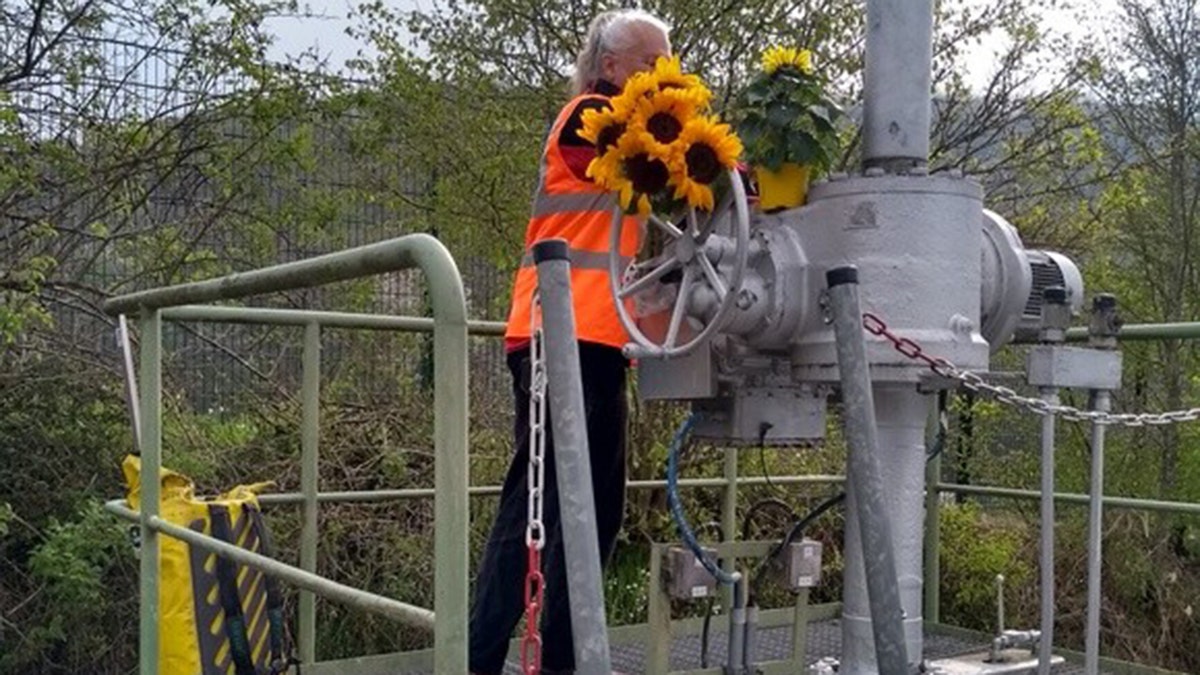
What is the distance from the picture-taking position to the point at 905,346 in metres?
2.57

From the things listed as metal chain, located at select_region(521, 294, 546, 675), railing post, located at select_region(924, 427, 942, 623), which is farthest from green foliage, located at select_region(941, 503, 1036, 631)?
metal chain, located at select_region(521, 294, 546, 675)

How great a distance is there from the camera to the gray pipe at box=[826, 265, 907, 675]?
2.32 meters

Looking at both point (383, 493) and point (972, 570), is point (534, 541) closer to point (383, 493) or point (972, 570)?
point (383, 493)

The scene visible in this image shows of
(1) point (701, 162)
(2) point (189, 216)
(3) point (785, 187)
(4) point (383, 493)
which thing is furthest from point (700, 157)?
(2) point (189, 216)

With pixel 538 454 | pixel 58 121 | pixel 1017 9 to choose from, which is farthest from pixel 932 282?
pixel 1017 9

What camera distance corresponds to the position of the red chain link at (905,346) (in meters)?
2.57

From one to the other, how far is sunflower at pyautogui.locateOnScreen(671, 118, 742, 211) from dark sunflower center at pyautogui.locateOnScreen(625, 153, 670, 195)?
3 centimetres

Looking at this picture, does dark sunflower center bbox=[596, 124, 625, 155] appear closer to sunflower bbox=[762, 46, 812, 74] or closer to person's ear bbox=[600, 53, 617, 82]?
sunflower bbox=[762, 46, 812, 74]

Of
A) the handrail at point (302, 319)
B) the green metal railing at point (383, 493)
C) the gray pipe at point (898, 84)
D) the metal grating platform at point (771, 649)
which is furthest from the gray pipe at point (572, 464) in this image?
the metal grating platform at point (771, 649)

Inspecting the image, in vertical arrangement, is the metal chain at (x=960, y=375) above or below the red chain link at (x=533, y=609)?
above

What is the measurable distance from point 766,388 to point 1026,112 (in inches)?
227

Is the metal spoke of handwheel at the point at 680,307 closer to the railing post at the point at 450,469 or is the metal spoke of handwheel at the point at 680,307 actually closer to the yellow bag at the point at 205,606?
the railing post at the point at 450,469

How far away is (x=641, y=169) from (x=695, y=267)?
0.22 m

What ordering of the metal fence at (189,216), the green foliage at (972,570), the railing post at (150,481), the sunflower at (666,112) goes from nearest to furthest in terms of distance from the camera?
the sunflower at (666,112), the railing post at (150,481), the metal fence at (189,216), the green foliage at (972,570)
